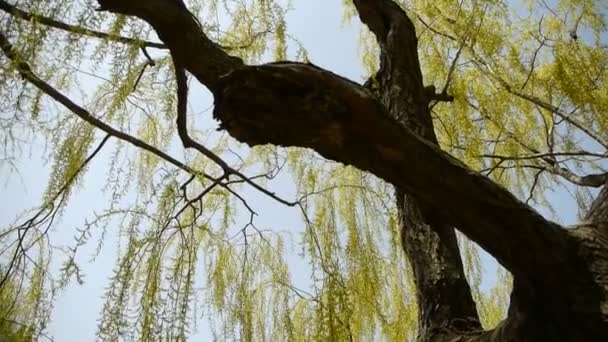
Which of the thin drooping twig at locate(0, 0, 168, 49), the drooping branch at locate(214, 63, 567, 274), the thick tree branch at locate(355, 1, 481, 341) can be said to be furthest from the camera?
the thick tree branch at locate(355, 1, 481, 341)

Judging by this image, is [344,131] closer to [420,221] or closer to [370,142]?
[370,142]

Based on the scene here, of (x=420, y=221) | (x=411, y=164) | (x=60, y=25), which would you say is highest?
(x=60, y=25)

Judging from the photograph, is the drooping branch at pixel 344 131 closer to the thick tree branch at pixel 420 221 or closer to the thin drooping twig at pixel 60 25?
the thick tree branch at pixel 420 221

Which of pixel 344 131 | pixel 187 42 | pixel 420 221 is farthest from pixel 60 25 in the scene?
pixel 420 221

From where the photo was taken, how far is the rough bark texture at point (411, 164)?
0.80 m

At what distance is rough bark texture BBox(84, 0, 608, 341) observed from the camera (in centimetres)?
80

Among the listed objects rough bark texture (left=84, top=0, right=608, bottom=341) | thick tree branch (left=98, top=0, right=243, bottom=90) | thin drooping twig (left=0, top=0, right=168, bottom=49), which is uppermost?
thin drooping twig (left=0, top=0, right=168, bottom=49)

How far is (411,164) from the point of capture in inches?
34.0

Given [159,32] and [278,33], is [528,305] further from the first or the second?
[278,33]

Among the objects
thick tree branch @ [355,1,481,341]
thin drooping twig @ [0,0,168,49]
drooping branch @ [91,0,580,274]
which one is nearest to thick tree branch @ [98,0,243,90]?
drooping branch @ [91,0,580,274]

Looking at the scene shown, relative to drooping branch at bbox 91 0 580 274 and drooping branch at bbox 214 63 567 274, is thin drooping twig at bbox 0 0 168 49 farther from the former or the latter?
drooping branch at bbox 214 63 567 274

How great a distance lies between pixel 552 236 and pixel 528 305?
0.11m

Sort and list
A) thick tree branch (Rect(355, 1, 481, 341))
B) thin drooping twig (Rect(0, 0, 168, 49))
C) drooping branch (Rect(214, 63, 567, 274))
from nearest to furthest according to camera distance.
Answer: drooping branch (Rect(214, 63, 567, 274)) < thin drooping twig (Rect(0, 0, 168, 49)) < thick tree branch (Rect(355, 1, 481, 341))

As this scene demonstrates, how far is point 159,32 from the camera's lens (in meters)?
0.92
